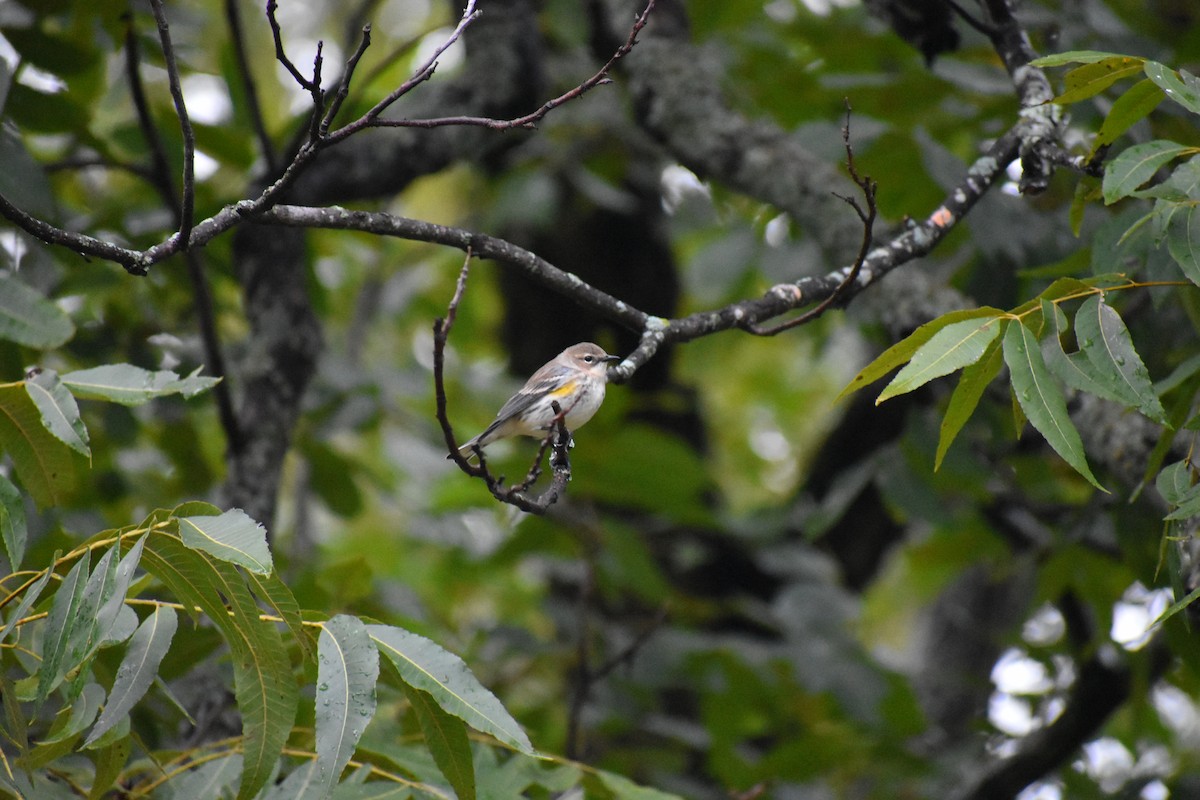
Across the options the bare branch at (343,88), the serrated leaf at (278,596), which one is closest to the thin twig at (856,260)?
the bare branch at (343,88)

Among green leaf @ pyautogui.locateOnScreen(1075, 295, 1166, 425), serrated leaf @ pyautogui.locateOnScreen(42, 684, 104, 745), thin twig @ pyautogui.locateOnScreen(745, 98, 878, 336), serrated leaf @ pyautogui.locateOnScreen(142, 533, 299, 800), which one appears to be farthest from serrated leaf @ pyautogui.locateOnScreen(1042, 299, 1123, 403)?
serrated leaf @ pyautogui.locateOnScreen(42, 684, 104, 745)

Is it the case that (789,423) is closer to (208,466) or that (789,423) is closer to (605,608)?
(605,608)

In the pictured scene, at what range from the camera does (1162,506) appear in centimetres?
342

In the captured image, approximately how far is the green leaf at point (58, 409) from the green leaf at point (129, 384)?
8 cm

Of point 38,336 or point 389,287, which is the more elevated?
point 38,336

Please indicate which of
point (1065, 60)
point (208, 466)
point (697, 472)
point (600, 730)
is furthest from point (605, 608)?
point (1065, 60)

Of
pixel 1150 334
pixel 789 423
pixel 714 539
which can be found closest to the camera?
pixel 1150 334

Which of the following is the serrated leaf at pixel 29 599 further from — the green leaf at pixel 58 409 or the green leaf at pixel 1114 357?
the green leaf at pixel 1114 357

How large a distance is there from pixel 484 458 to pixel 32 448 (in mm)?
1192

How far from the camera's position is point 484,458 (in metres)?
2.35

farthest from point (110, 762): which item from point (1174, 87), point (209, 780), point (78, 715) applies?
point (1174, 87)

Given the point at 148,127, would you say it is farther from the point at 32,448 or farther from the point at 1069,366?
the point at 1069,366

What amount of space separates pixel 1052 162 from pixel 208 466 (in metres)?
3.96

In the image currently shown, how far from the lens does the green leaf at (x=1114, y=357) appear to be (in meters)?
2.21
